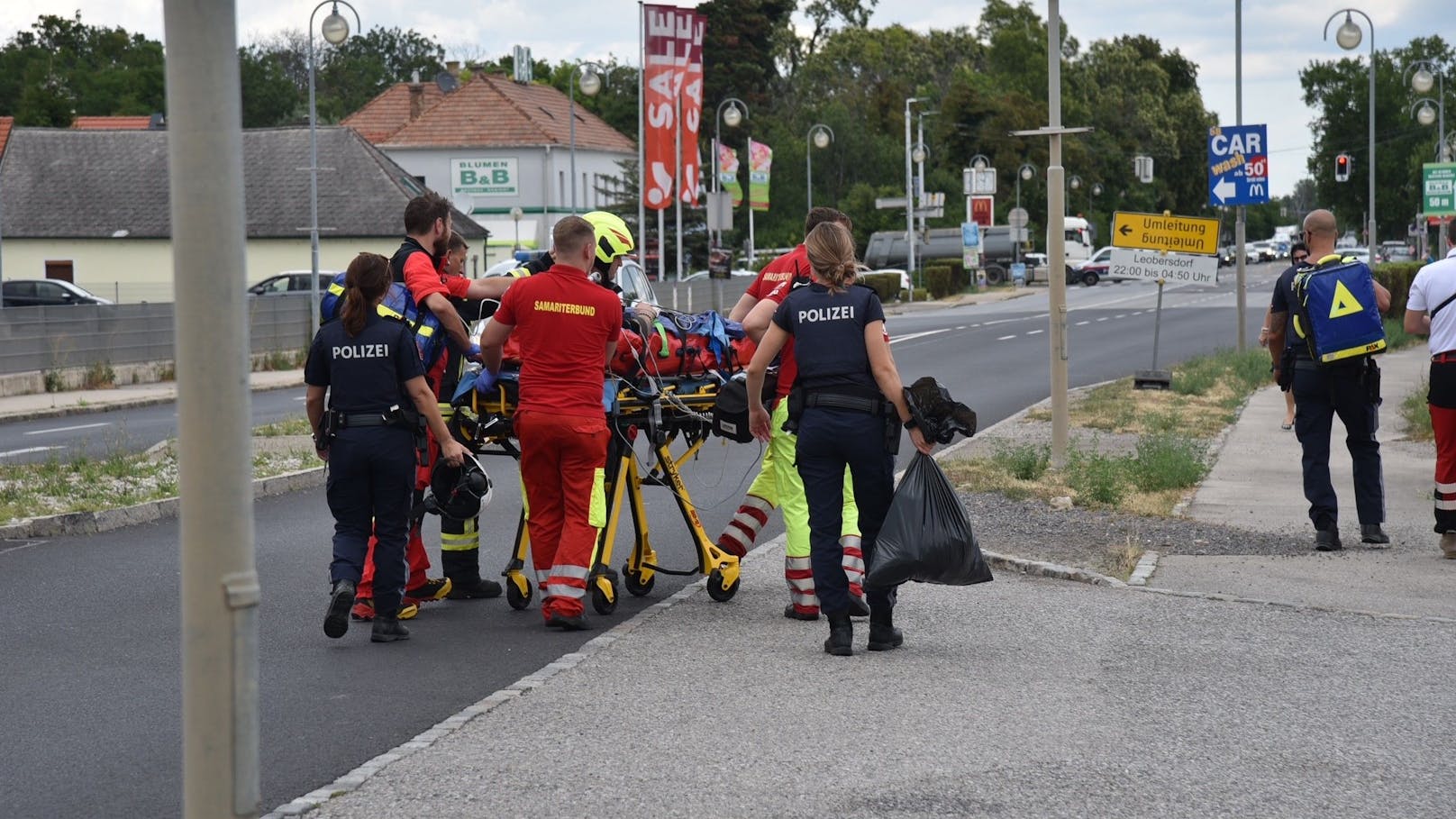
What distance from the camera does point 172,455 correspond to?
16125 mm

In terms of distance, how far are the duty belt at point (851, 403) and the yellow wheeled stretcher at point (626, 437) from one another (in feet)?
4.87

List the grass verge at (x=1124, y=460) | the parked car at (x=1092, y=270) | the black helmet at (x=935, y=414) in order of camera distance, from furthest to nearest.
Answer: the parked car at (x=1092, y=270) < the grass verge at (x=1124, y=460) < the black helmet at (x=935, y=414)

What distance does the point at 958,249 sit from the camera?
87.1 meters

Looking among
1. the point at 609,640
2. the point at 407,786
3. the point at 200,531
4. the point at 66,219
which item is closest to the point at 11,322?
the point at 609,640

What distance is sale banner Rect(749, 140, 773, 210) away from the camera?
186ft

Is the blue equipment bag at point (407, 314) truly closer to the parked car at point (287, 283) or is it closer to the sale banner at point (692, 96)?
the sale banner at point (692, 96)

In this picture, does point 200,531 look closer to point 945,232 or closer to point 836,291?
point 836,291

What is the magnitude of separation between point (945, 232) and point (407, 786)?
83.6m

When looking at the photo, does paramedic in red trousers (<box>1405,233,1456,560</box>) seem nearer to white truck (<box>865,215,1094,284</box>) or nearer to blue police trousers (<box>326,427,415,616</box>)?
blue police trousers (<box>326,427,415,616</box>)

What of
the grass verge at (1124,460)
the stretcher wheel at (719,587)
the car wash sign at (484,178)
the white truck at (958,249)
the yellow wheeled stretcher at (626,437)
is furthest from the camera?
the white truck at (958,249)

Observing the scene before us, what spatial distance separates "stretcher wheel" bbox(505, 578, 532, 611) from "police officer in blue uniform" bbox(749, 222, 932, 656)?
1983 mm

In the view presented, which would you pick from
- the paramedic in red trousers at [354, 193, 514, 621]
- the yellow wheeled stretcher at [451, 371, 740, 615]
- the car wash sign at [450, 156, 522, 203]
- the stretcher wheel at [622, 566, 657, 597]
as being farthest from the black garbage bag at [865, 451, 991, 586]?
the car wash sign at [450, 156, 522, 203]

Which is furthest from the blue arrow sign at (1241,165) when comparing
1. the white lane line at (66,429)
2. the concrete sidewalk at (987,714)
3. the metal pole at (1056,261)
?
the concrete sidewalk at (987,714)

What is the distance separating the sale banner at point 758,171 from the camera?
56844 mm
